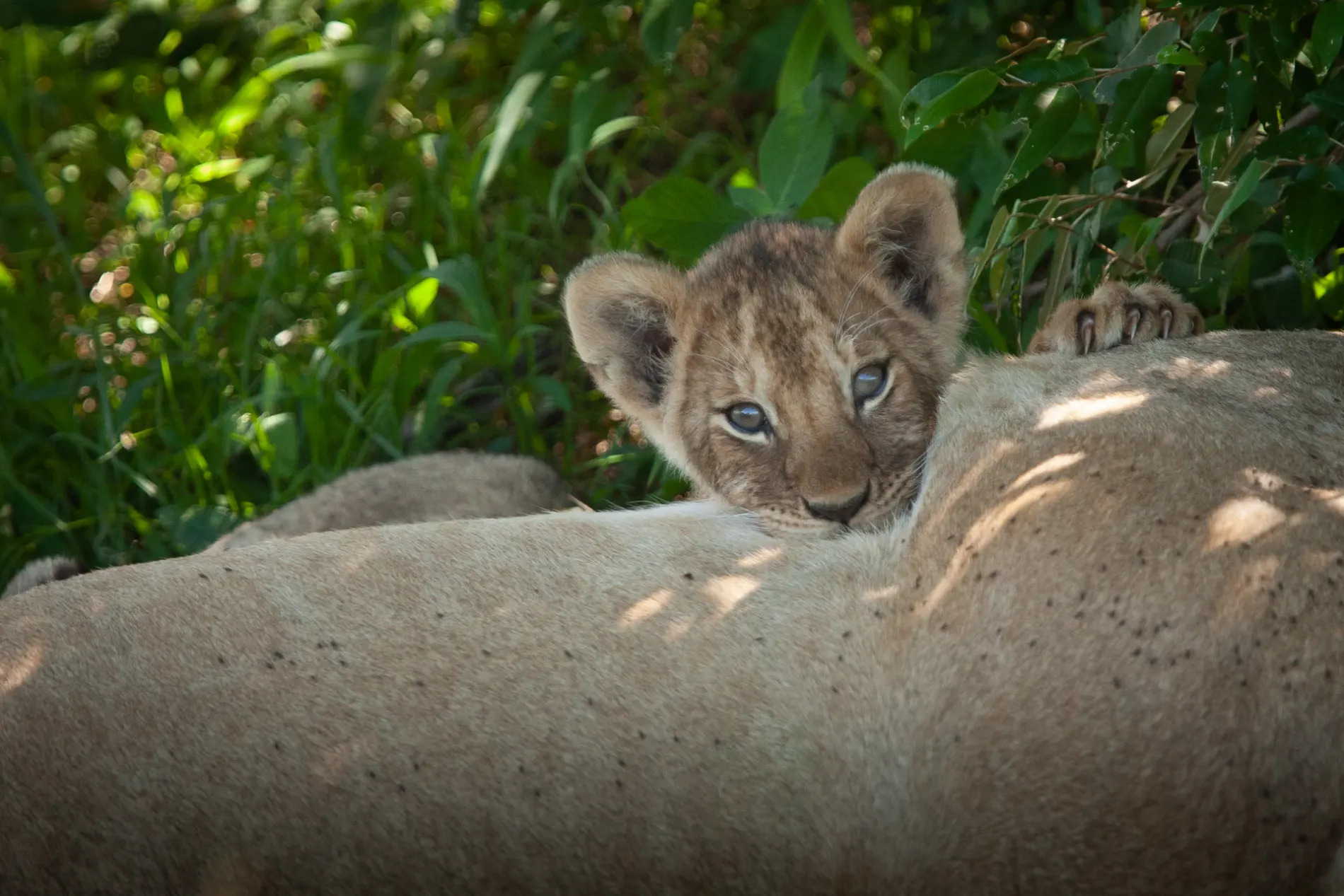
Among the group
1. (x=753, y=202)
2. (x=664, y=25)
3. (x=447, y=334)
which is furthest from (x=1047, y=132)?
(x=447, y=334)

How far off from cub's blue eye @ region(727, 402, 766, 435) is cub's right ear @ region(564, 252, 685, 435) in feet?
1.30

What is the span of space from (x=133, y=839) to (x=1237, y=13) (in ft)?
10.0

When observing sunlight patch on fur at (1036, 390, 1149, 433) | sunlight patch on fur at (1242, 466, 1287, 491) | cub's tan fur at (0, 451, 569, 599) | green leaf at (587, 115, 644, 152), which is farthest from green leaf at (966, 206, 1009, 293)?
green leaf at (587, 115, 644, 152)

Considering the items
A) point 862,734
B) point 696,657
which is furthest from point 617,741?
point 862,734

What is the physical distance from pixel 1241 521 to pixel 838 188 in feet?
7.22

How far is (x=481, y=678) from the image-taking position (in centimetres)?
267

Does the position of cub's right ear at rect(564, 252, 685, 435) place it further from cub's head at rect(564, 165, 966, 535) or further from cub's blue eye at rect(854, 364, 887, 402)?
cub's blue eye at rect(854, 364, 887, 402)

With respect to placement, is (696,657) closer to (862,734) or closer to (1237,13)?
(862,734)

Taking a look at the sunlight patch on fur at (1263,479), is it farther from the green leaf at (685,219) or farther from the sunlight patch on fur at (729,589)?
the green leaf at (685,219)

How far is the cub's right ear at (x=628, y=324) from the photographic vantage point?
156 inches

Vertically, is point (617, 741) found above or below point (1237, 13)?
below

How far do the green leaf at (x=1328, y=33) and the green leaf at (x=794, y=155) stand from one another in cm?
167

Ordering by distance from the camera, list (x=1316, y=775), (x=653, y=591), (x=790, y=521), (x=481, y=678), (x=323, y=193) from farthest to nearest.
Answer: (x=323, y=193)
(x=790, y=521)
(x=653, y=591)
(x=481, y=678)
(x=1316, y=775)

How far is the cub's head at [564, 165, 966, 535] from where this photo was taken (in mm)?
3506
